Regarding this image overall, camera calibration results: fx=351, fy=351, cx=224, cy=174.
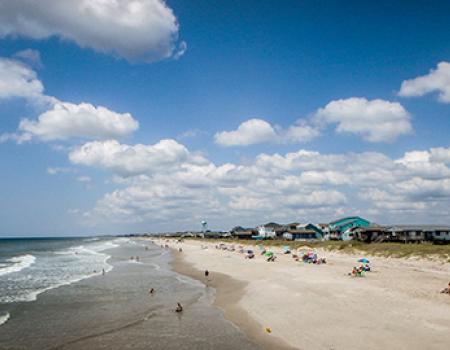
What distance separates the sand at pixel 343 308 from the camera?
16297 mm

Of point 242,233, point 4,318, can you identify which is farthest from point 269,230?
point 4,318

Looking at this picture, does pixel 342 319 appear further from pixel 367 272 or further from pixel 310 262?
pixel 310 262

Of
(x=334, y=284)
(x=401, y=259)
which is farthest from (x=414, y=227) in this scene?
(x=334, y=284)

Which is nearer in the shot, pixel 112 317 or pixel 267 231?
pixel 112 317

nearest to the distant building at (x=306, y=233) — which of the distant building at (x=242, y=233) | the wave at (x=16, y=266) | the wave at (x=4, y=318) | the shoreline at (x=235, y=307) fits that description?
the distant building at (x=242, y=233)

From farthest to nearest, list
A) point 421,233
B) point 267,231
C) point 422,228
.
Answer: point 267,231 → point 422,228 → point 421,233

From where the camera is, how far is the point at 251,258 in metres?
60.1

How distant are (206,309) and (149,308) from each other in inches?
162

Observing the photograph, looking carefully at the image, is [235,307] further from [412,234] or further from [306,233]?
[306,233]

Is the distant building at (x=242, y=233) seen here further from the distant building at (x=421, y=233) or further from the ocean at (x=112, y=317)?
the ocean at (x=112, y=317)

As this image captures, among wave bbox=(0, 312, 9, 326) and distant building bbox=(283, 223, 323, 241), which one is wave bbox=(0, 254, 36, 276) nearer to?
wave bbox=(0, 312, 9, 326)

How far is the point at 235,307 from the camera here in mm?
24828

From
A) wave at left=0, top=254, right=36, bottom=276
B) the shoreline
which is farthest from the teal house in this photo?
wave at left=0, top=254, right=36, bottom=276

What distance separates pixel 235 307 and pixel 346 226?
8668 cm
